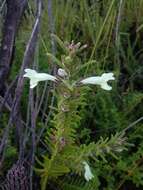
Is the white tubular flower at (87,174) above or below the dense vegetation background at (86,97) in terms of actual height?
below

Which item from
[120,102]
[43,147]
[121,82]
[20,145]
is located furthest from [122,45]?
[20,145]

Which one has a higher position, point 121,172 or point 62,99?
point 62,99

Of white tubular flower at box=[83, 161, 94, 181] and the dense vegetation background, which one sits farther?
the dense vegetation background

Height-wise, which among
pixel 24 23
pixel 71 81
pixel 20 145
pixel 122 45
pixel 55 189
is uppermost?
pixel 24 23

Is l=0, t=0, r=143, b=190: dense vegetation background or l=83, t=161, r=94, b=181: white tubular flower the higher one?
l=0, t=0, r=143, b=190: dense vegetation background

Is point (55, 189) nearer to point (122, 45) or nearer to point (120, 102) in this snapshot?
point (120, 102)

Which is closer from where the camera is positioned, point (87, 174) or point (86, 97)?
point (87, 174)

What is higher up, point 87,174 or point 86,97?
point 86,97

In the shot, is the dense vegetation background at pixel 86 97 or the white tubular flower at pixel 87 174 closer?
the white tubular flower at pixel 87 174
